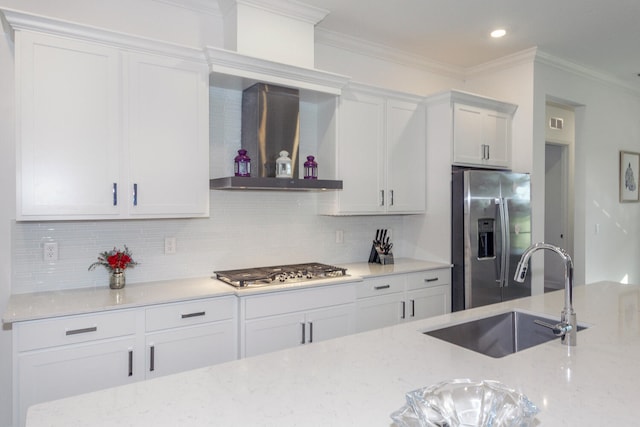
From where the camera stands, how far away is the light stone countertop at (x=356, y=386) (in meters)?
1.11

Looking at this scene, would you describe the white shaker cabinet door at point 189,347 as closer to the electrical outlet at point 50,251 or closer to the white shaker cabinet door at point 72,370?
the white shaker cabinet door at point 72,370

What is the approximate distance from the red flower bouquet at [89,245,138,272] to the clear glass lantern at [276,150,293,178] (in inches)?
44.9

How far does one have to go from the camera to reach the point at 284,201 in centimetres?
364

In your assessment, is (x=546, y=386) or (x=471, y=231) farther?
(x=471, y=231)

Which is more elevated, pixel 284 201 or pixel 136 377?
pixel 284 201

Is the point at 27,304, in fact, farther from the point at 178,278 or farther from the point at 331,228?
the point at 331,228

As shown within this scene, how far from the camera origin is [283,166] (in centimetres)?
315

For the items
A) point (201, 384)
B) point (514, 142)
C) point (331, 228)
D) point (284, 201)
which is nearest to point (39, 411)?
point (201, 384)

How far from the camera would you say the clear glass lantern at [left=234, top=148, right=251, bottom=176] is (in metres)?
3.12

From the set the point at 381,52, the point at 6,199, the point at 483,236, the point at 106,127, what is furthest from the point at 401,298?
the point at 6,199

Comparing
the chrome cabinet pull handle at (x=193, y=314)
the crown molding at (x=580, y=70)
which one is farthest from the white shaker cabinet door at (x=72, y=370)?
the crown molding at (x=580, y=70)

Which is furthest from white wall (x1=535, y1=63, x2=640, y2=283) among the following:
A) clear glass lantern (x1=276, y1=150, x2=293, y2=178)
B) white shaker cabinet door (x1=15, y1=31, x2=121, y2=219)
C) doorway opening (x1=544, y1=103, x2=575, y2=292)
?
white shaker cabinet door (x1=15, y1=31, x2=121, y2=219)

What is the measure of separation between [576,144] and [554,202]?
38.5 inches

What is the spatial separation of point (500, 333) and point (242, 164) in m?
1.98
